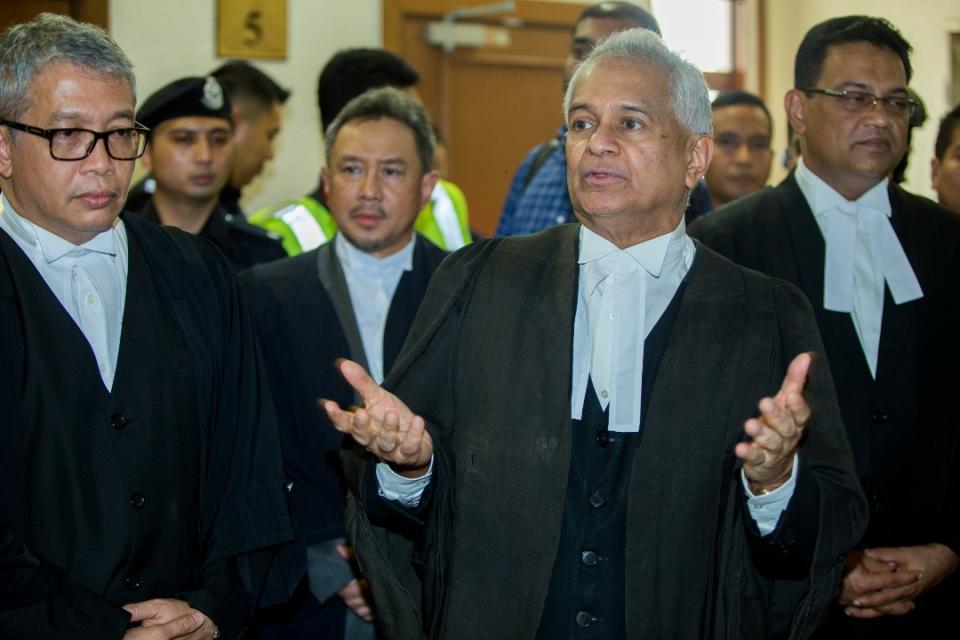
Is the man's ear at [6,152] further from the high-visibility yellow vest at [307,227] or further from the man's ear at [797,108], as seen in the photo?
the man's ear at [797,108]

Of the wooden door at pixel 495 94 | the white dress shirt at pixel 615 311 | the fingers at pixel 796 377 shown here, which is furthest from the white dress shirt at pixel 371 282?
the wooden door at pixel 495 94

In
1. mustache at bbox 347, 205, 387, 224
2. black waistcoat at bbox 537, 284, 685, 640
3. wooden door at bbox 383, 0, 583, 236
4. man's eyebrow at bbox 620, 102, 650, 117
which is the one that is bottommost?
black waistcoat at bbox 537, 284, 685, 640

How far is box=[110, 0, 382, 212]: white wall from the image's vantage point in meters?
5.39

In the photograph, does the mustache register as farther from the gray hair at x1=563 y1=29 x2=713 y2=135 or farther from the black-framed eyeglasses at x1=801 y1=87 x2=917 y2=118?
the black-framed eyeglasses at x1=801 y1=87 x2=917 y2=118

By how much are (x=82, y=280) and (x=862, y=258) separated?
1852 millimetres

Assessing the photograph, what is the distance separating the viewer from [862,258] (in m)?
2.94

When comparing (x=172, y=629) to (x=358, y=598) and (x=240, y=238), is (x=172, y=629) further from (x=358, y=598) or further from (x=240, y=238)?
(x=240, y=238)

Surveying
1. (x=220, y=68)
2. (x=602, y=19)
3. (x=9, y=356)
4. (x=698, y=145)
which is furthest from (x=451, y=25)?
(x=9, y=356)

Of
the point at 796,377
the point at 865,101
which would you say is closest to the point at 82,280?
the point at 796,377

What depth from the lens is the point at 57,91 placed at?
2211 millimetres

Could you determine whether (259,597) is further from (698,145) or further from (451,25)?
(451,25)

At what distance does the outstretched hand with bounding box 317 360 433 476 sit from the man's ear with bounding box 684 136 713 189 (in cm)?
82

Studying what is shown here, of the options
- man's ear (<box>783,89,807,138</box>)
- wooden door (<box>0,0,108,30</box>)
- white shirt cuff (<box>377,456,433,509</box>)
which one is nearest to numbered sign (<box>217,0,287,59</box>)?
wooden door (<box>0,0,108,30</box>)

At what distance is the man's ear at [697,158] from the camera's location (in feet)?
8.00
